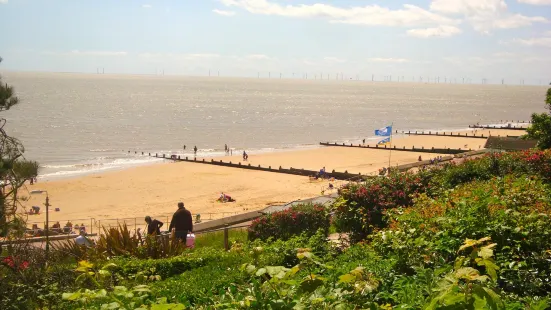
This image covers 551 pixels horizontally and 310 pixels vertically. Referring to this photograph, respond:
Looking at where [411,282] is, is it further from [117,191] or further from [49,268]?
[117,191]

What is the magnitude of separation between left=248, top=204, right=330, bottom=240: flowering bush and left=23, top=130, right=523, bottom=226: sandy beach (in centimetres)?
1554

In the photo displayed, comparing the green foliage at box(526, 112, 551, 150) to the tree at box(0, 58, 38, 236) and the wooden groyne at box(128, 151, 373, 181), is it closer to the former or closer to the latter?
the tree at box(0, 58, 38, 236)

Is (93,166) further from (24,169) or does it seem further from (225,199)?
(24,169)

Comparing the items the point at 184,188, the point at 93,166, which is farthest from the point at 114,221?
the point at 93,166

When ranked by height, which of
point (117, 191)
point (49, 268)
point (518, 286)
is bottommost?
point (117, 191)

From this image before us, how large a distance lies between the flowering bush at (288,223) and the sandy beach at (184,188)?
15541 mm

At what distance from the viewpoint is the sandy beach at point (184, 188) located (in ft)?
101

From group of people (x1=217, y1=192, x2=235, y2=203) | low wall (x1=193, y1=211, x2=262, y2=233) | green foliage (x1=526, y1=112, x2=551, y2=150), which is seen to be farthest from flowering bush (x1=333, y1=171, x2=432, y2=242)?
group of people (x1=217, y1=192, x2=235, y2=203)

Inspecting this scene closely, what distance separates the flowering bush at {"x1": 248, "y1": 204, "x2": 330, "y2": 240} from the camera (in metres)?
11.5

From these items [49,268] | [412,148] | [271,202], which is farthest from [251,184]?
[49,268]

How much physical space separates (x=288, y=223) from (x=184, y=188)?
89.5ft

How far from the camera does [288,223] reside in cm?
1159

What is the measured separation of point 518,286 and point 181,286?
137 inches

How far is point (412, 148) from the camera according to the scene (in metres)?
60.6
